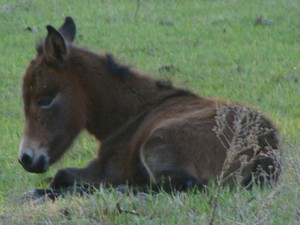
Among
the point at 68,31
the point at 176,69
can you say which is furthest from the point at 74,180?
the point at 176,69

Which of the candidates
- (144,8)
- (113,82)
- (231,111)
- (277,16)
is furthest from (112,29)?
(231,111)

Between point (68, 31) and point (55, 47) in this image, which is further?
point (68, 31)

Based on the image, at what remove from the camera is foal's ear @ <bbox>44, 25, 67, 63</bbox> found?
7879mm

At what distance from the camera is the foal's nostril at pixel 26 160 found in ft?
24.7

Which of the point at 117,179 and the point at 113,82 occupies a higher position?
the point at 113,82

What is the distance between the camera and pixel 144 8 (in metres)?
17.2

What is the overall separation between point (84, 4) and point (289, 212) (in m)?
12.2

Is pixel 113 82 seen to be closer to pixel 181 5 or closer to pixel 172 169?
pixel 172 169

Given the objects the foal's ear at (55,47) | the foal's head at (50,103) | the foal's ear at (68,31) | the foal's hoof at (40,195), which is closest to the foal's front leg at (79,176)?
the foal's head at (50,103)

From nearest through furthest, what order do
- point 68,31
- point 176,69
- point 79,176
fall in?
point 79,176
point 68,31
point 176,69

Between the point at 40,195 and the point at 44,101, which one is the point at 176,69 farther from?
the point at 40,195

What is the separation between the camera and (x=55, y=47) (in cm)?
793

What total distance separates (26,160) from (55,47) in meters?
1.03

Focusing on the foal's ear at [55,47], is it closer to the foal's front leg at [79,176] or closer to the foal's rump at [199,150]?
the foal's front leg at [79,176]
